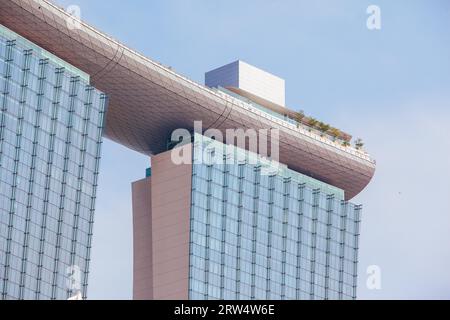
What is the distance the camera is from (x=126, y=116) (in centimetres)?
14600

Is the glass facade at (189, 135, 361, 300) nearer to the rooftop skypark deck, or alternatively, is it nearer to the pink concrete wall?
the pink concrete wall

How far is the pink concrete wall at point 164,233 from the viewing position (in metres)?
146

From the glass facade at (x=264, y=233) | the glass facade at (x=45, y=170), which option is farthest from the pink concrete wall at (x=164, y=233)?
the glass facade at (x=45, y=170)

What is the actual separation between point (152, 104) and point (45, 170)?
1819 centimetres

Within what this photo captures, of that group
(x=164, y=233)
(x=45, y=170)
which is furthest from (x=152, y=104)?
(x=45, y=170)

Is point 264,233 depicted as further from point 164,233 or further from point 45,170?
point 45,170

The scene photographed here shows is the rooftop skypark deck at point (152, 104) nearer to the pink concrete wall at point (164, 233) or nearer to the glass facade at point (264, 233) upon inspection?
the glass facade at point (264, 233)

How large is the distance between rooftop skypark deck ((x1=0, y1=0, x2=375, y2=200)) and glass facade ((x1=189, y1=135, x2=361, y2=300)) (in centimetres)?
333

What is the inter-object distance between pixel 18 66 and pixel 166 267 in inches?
1297

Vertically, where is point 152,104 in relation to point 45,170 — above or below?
above

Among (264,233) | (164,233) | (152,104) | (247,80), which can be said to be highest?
(247,80)

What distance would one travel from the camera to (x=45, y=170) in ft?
420
